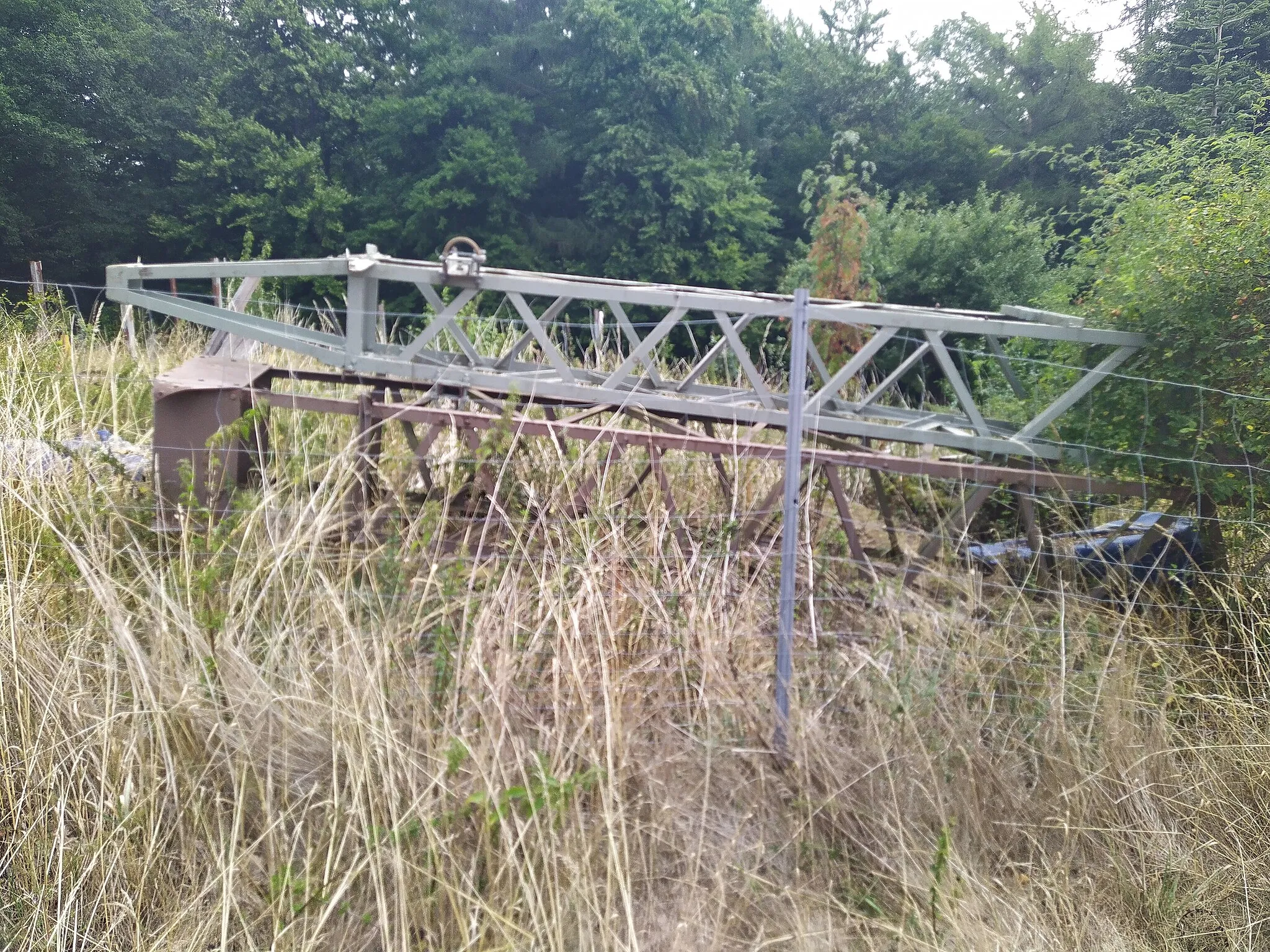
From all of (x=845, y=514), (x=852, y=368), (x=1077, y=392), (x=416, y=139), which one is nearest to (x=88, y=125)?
(x=416, y=139)

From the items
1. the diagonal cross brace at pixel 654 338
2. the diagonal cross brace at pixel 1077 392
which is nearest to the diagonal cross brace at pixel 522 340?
the diagonal cross brace at pixel 654 338

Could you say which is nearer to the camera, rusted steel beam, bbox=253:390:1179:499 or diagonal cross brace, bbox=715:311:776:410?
rusted steel beam, bbox=253:390:1179:499

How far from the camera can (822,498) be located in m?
5.32

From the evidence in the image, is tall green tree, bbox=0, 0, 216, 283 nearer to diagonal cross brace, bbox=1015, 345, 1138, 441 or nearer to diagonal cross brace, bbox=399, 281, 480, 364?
diagonal cross brace, bbox=399, 281, 480, 364

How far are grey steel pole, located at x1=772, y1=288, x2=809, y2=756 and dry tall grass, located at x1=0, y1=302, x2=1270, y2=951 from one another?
0.10 meters

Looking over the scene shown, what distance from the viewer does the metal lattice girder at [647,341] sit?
180 inches

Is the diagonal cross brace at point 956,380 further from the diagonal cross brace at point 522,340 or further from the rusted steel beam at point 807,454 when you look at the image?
the diagonal cross brace at point 522,340

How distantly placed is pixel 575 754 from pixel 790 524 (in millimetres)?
1118

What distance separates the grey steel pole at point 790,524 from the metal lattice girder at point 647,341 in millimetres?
838

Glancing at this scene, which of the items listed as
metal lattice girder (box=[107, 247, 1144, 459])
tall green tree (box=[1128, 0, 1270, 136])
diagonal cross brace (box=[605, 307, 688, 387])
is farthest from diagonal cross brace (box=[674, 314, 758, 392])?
tall green tree (box=[1128, 0, 1270, 136])

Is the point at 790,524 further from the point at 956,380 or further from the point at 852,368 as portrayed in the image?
the point at 956,380

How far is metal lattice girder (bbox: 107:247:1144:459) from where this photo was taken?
4.57 metres

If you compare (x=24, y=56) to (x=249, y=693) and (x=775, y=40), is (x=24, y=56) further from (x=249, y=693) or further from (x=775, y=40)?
(x=249, y=693)

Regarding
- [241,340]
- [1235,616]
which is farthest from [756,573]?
[241,340]
